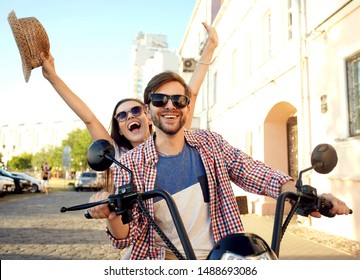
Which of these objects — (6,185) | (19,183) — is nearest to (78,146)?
(19,183)

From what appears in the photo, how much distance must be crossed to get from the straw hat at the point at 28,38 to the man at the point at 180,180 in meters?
0.65

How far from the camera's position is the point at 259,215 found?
832cm

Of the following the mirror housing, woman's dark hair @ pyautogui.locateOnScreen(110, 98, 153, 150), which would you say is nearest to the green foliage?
woman's dark hair @ pyautogui.locateOnScreen(110, 98, 153, 150)

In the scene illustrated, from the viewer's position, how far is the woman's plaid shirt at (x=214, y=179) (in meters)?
1.36

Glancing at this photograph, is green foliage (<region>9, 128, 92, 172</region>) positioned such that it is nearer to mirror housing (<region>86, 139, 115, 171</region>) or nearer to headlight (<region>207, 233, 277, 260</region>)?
mirror housing (<region>86, 139, 115, 171</region>)

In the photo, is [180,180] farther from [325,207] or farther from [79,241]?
[79,241]

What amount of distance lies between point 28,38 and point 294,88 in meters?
6.19

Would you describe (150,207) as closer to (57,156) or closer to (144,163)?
(144,163)

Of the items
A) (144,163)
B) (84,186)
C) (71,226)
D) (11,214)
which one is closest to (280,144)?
(71,226)

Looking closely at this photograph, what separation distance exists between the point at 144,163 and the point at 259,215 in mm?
7372

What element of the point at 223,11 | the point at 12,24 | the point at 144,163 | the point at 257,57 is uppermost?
the point at 223,11

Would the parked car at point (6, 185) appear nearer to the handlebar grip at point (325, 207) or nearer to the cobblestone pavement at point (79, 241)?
the cobblestone pavement at point (79, 241)

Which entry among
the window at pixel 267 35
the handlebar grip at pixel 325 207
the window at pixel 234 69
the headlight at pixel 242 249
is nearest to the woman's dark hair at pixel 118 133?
the handlebar grip at pixel 325 207

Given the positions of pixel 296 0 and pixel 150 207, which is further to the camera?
pixel 296 0
